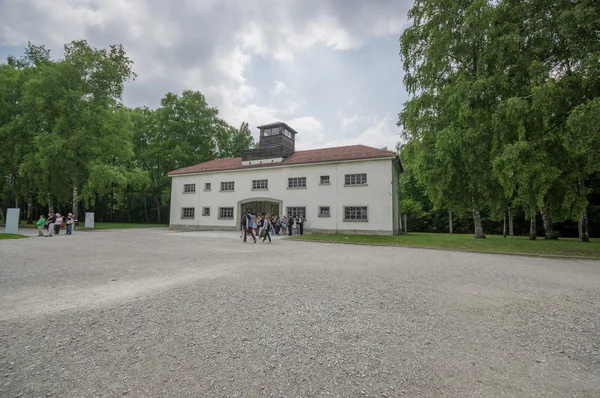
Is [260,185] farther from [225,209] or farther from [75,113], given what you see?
[75,113]

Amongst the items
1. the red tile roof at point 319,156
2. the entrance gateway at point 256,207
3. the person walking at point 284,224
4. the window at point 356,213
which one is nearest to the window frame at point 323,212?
the window at point 356,213

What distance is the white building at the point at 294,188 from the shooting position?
2205 cm

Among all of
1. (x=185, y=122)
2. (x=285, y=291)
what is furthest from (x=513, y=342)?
(x=185, y=122)

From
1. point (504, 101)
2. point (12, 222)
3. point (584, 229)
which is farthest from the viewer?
point (584, 229)

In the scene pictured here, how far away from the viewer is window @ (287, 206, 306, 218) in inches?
981

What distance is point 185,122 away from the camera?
41.9 metres

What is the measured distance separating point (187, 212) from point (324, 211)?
1590 cm

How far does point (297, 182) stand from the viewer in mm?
25484

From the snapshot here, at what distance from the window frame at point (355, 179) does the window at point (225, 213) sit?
1220cm

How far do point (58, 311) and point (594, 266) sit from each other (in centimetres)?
1506

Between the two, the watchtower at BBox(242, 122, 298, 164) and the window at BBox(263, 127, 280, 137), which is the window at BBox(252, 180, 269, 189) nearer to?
the watchtower at BBox(242, 122, 298, 164)

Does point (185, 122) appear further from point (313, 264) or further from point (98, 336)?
point (98, 336)

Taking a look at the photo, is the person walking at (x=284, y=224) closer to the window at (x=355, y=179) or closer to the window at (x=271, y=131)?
the window at (x=355, y=179)

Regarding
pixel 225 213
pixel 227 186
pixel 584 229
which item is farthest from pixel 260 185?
pixel 584 229
